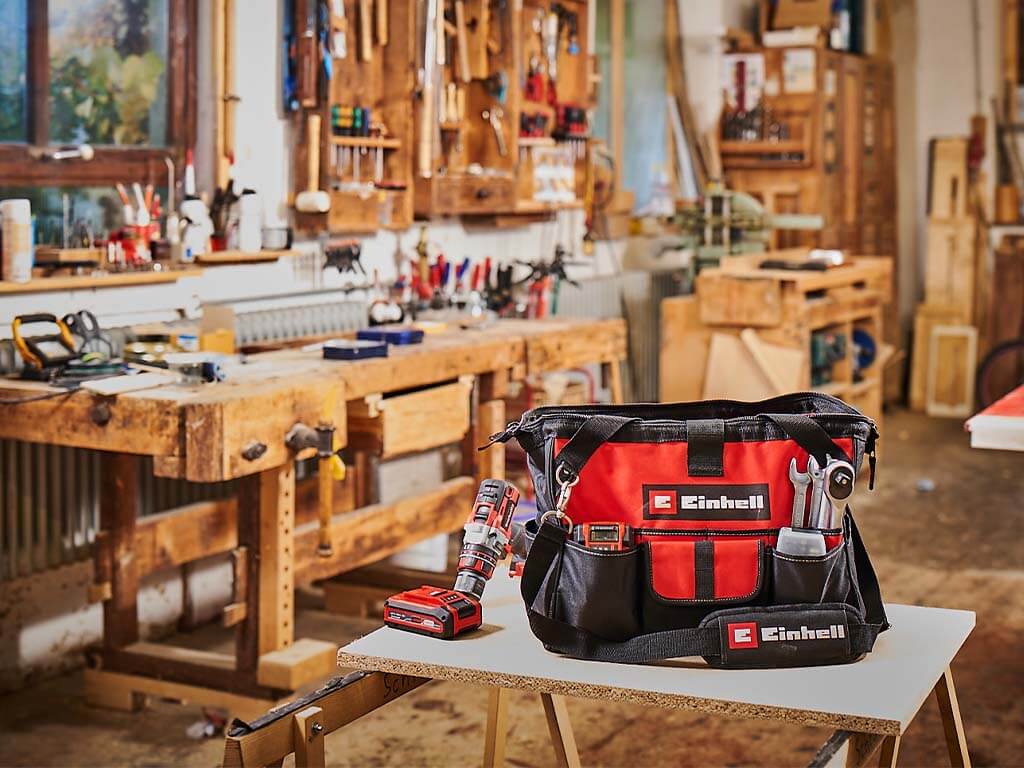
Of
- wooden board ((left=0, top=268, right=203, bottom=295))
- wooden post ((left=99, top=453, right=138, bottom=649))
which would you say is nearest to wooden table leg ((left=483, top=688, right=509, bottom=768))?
wooden post ((left=99, top=453, right=138, bottom=649))

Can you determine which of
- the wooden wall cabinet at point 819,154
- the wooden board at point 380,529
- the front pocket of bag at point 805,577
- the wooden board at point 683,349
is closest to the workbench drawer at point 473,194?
the wooden board at point 380,529

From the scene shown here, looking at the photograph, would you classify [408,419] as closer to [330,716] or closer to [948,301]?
[330,716]

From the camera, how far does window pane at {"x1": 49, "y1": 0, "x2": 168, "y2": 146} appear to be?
4707 mm

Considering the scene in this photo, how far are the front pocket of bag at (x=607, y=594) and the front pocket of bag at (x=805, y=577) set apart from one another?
21 cm

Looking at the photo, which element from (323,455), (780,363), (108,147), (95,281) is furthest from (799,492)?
(780,363)

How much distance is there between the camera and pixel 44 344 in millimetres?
4156

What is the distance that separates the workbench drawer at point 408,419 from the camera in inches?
180

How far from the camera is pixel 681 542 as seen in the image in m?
2.28

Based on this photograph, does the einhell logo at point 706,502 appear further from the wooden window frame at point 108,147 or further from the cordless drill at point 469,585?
the wooden window frame at point 108,147

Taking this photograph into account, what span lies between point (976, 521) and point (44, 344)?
449cm

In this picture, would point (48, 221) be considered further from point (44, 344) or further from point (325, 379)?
point (325, 379)

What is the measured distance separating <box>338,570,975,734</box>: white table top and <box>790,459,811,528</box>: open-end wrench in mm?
219

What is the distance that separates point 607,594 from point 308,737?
475 millimetres

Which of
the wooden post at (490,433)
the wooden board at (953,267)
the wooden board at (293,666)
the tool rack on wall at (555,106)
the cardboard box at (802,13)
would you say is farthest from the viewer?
the wooden board at (953,267)
